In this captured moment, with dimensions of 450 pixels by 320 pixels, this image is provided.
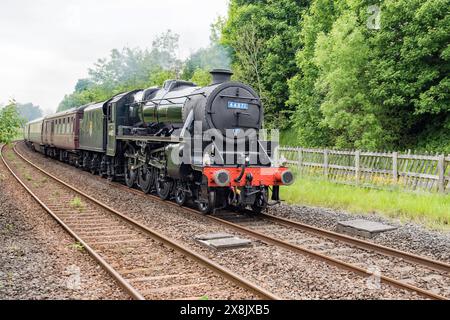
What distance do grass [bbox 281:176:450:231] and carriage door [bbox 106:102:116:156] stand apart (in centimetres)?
599

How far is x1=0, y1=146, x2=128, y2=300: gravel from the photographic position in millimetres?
5160

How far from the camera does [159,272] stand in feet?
19.6

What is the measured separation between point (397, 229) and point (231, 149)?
153 inches

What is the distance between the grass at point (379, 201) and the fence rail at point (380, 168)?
1.36 ft

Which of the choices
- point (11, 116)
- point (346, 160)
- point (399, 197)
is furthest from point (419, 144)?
point (11, 116)

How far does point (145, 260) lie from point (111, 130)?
9839 mm

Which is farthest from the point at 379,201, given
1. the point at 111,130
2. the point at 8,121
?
the point at 8,121

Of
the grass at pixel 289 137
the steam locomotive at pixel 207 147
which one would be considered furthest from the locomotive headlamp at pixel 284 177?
the grass at pixel 289 137

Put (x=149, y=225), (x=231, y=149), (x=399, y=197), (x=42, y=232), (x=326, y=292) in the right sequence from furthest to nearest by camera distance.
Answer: (x=399, y=197) < (x=231, y=149) < (x=149, y=225) < (x=42, y=232) < (x=326, y=292)

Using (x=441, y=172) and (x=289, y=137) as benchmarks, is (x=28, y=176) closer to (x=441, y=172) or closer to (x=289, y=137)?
(x=441, y=172)

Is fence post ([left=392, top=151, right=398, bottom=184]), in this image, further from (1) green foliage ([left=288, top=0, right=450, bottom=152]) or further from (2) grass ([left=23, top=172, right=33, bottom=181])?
(2) grass ([left=23, top=172, right=33, bottom=181])

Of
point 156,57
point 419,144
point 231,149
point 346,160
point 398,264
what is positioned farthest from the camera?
point 156,57

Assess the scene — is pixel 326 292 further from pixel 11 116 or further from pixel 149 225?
pixel 11 116

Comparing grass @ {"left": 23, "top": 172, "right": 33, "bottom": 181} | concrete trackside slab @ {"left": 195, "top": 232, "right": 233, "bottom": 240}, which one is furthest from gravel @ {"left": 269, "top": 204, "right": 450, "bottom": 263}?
grass @ {"left": 23, "top": 172, "right": 33, "bottom": 181}
